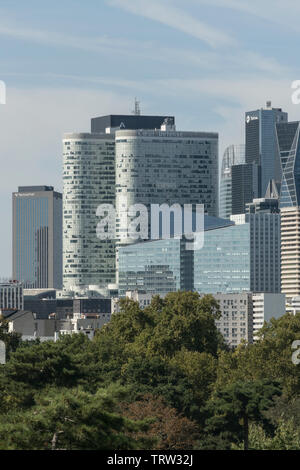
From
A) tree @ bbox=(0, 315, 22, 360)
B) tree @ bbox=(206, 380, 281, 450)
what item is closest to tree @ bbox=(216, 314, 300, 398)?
tree @ bbox=(0, 315, 22, 360)

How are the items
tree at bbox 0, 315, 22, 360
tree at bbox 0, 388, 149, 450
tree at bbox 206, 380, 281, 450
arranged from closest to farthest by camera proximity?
tree at bbox 0, 388, 149, 450
tree at bbox 206, 380, 281, 450
tree at bbox 0, 315, 22, 360

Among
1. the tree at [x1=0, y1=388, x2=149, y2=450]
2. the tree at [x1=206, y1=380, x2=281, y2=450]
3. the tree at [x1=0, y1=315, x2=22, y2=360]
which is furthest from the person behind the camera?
the tree at [x1=0, y1=315, x2=22, y2=360]

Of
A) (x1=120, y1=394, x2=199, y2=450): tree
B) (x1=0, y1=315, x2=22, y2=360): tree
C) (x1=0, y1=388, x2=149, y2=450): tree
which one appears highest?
(x1=0, y1=388, x2=149, y2=450): tree

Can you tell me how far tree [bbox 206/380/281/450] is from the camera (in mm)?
64375

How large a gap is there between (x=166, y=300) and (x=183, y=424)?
156 ft

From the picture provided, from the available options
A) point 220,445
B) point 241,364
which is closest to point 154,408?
point 220,445

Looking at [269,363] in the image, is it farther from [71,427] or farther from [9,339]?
[71,427]

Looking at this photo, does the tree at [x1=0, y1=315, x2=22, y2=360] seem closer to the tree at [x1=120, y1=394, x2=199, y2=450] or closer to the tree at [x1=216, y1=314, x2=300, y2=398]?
the tree at [x1=120, y1=394, x2=199, y2=450]

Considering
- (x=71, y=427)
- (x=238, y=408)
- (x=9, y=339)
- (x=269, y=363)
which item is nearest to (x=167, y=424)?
(x=238, y=408)

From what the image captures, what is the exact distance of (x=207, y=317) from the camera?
107562mm

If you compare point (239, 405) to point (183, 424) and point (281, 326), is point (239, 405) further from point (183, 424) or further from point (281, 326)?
point (281, 326)

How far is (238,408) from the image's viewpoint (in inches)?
2574

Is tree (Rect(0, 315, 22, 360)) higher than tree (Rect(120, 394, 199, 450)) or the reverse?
higher
